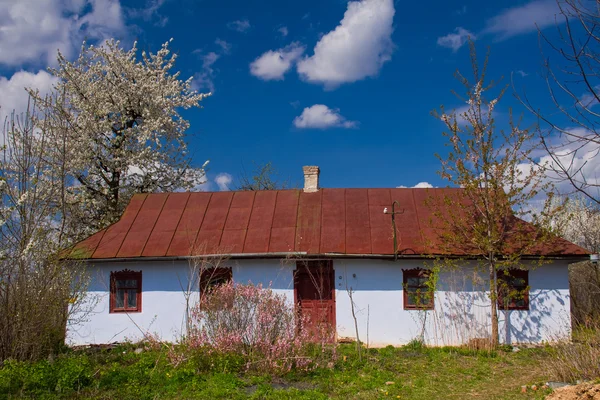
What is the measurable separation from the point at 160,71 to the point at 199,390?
688 inches

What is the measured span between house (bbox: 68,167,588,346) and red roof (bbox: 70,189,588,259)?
5 cm

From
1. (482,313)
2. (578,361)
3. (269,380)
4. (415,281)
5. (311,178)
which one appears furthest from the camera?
(311,178)

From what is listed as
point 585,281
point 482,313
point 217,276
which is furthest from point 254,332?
point 585,281

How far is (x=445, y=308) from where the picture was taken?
13.6 m

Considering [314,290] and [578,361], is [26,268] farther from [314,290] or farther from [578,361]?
[578,361]

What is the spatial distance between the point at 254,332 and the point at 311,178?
26.0ft

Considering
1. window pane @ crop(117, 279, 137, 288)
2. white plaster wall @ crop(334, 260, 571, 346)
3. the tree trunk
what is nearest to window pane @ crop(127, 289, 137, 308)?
window pane @ crop(117, 279, 137, 288)

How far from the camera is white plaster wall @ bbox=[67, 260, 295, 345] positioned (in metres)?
14.1

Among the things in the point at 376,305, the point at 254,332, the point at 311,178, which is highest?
the point at 311,178

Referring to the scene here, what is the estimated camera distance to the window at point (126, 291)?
14422 mm

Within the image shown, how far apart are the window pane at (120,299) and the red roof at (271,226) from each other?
3.60ft

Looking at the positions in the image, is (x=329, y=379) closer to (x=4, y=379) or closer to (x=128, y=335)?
(x=4, y=379)

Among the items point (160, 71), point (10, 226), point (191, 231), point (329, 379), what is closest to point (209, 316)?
point (329, 379)

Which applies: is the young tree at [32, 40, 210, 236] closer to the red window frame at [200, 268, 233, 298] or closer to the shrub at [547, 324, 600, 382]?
the red window frame at [200, 268, 233, 298]
